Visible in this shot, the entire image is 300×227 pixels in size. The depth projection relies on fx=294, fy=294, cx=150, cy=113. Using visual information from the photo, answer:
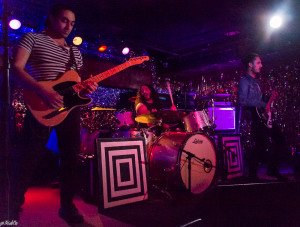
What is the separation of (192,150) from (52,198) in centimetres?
216

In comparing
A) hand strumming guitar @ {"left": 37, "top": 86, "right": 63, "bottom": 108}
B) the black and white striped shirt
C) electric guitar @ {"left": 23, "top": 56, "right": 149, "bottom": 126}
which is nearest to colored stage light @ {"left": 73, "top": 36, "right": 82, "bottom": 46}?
the black and white striped shirt

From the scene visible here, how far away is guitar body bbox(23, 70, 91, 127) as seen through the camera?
8.70 feet

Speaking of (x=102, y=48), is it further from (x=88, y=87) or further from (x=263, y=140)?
(x=88, y=87)

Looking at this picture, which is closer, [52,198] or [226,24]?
[52,198]

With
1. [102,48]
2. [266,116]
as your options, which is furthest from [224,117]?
[102,48]

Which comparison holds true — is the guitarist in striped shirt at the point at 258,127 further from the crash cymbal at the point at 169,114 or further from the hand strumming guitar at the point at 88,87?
the hand strumming guitar at the point at 88,87

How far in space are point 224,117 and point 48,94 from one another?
16.6 ft

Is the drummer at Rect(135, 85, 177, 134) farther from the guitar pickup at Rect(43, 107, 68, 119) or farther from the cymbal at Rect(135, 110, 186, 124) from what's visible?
the guitar pickup at Rect(43, 107, 68, 119)

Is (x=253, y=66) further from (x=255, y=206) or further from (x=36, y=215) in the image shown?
(x=36, y=215)

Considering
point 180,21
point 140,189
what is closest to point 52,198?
point 140,189

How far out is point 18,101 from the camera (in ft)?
20.3

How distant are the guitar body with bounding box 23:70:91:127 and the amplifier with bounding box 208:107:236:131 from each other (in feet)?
14.8

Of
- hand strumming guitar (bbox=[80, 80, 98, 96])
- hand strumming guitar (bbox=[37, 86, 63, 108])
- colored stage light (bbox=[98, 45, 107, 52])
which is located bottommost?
Result: hand strumming guitar (bbox=[37, 86, 63, 108])

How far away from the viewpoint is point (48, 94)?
2646mm
